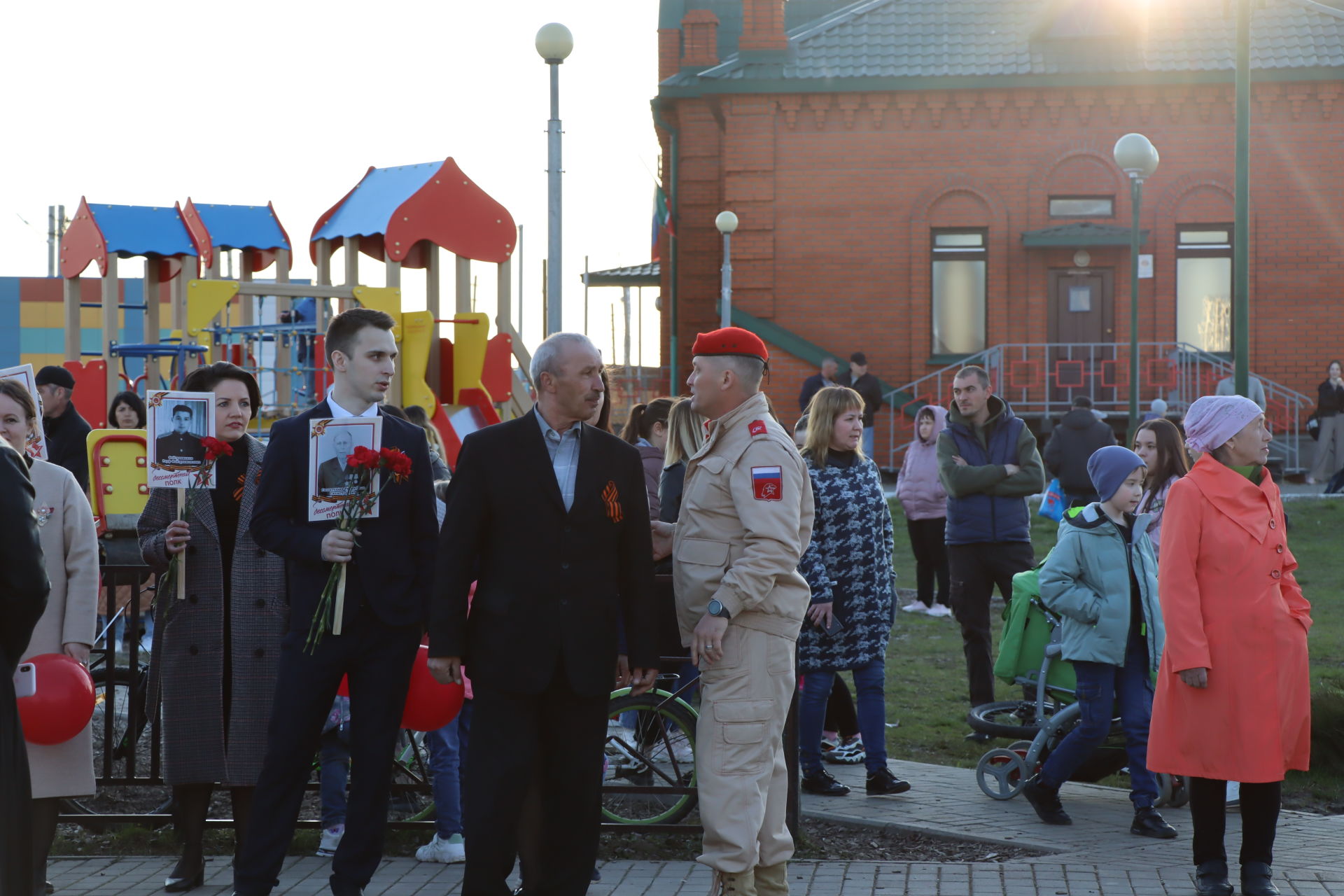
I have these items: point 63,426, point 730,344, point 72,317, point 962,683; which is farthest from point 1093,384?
point 730,344

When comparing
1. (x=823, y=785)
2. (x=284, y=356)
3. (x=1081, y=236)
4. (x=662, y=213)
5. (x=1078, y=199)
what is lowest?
(x=823, y=785)

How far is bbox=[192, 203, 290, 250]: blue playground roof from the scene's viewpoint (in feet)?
57.8

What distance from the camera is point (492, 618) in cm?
472

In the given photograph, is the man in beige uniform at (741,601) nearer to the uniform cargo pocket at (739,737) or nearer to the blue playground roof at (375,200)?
the uniform cargo pocket at (739,737)

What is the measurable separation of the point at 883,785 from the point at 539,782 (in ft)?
8.65

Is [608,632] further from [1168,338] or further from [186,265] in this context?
[1168,338]

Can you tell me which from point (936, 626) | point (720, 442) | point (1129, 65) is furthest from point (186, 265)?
point (1129, 65)

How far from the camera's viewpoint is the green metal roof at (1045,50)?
2600cm

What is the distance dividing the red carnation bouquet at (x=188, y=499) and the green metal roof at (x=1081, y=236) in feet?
73.7

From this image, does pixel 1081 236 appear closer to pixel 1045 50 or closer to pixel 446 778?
pixel 1045 50

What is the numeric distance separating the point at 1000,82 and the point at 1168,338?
18.1ft

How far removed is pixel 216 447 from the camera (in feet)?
17.5

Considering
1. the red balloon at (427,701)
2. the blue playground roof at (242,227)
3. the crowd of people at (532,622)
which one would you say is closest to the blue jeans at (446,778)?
the crowd of people at (532,622)

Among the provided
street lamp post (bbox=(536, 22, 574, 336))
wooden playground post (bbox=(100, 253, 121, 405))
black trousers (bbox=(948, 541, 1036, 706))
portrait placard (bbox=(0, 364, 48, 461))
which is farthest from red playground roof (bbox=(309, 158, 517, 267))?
portrait placard (bbox=(0, 364, 48, 461))
